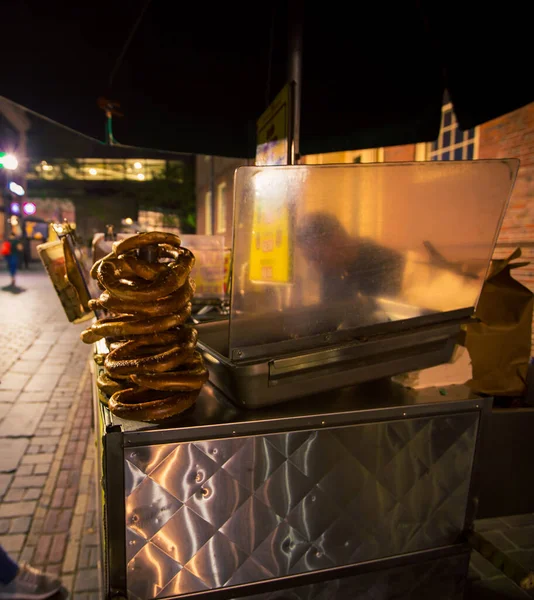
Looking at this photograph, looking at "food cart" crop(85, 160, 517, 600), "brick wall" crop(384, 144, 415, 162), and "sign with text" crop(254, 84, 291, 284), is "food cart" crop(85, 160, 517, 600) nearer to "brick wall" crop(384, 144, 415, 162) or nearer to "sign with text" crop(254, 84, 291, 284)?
"sign with text" crop(254, 84, 291, 284)

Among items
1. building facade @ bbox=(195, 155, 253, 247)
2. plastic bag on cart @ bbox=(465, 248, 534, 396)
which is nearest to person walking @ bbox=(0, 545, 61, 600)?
plastic bag on cart @ bbox=(465, 248, 534, 396)

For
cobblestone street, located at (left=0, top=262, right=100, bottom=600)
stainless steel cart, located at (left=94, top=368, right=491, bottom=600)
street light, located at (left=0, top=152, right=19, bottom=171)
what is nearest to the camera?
stainless steel cart, located at (left=94, top=368, right=491, bottom=600)

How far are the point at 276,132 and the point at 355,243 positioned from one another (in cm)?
115

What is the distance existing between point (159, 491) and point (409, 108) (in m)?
3.15

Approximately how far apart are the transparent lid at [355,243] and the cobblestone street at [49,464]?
6.88 ft

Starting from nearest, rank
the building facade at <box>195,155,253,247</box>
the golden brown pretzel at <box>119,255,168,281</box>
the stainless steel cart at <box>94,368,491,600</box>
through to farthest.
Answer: the stainless steel cart at <box>94,368,491,600</box>, the golden brown pretzel at <box>119,255,168,281</box>, the building facade at <box>195,155,253,247</box>

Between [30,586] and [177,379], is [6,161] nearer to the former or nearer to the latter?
[30,586]

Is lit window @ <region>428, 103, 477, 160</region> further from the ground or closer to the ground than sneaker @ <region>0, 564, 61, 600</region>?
further from the ground

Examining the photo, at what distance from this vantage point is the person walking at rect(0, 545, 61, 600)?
2.17 m

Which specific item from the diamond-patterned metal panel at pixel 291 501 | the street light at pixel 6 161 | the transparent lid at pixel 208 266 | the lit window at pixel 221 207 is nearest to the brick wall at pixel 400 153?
the transparent lid at pixel 208 266

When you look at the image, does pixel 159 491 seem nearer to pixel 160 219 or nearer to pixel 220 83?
pixel 220 83

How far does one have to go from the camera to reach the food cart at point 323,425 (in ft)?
4.39

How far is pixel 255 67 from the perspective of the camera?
3213 mm

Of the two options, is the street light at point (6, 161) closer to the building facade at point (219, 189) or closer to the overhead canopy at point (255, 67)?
the building facade at point (219, 189)
